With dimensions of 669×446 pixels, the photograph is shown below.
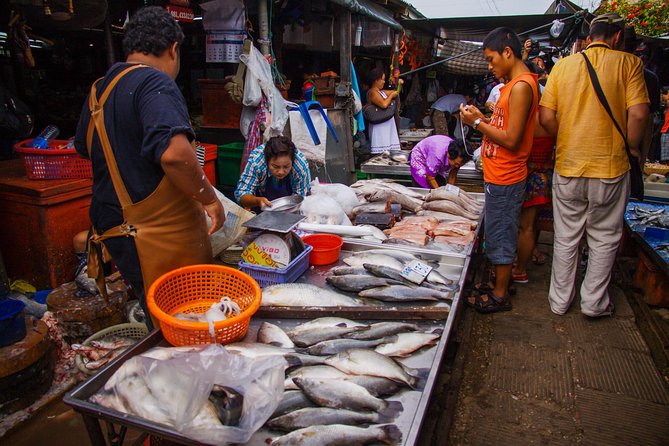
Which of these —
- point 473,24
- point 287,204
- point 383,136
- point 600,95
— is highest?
point 473,24

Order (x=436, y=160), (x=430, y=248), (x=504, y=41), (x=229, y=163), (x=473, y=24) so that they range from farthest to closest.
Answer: (x=473, y=24) < (x=229, y=163) < (x=436, y=160) < (x=504, y=41) < (x=430, y=248)

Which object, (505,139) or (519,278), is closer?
(505,139)

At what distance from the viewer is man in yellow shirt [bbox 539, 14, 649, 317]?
143 inches

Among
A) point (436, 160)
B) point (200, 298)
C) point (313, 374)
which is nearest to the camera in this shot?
point (313, 374)

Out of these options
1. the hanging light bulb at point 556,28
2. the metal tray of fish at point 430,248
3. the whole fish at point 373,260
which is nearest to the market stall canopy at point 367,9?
the hanging light bulb at point 556,28

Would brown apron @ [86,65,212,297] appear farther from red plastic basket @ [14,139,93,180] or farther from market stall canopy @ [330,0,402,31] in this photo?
market stall canopy @ [330,0,402,31]

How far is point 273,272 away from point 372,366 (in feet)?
3.11

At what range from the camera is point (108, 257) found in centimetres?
237

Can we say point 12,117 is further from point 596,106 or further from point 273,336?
point 596,106

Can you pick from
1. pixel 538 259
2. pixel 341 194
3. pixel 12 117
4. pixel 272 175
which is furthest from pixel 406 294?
pixel 12 117

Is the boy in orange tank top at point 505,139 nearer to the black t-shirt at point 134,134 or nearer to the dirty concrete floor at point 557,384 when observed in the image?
the dirty concrete floor at point 557,384

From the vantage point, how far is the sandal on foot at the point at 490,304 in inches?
176

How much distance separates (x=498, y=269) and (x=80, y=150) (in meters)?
3.57

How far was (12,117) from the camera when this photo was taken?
539cm
